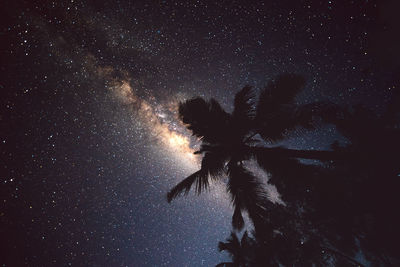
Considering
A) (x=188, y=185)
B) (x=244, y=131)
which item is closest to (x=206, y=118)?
(x=244, y=131)

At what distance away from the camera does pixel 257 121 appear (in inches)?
227

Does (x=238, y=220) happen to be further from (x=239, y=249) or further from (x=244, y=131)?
(x=239, y=249)

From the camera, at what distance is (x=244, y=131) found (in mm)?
5852

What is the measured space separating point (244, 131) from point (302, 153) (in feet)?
6.33

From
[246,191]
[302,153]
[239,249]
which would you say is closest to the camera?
[302,153]

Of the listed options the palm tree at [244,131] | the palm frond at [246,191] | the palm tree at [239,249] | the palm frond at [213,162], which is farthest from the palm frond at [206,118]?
the palm tree at [239,249]

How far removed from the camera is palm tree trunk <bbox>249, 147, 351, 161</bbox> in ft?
12.8

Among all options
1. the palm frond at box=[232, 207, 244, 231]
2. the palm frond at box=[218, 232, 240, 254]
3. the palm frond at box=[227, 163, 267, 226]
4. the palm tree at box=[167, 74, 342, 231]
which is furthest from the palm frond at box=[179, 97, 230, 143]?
the palm frond at box=[218, 232, 240, 254]

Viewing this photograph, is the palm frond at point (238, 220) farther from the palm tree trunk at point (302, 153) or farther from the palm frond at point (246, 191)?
the palm tree trunk at point (302, 153)

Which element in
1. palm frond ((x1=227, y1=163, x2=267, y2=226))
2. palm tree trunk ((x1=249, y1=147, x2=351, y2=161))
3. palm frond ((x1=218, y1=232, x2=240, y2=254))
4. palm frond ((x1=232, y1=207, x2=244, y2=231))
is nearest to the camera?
palm tree trunk ((x1=249, y1=147, x2=351, y2=161))

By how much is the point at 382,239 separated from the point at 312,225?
286 cm

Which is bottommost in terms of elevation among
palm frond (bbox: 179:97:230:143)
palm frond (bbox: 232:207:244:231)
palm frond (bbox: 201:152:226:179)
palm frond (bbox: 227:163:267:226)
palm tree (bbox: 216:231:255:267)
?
palm tree (bbox: 216:231:255:267)

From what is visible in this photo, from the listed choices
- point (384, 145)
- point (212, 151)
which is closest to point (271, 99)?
point (212, 151)

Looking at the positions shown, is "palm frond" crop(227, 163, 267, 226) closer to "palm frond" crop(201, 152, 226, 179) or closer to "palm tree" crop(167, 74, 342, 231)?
Answer: "palm tree" crop(167, 74, 342, 231)
